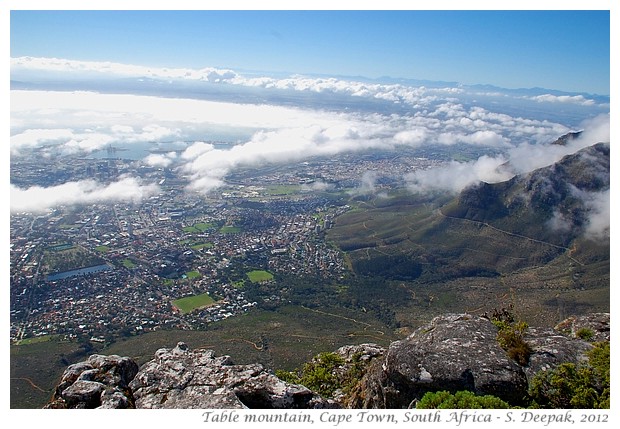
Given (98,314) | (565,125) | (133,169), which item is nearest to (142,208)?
(133,169)

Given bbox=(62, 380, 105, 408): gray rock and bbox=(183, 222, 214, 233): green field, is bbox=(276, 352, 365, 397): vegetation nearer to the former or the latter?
bbox=(62, 380, 105, 408): gray rock

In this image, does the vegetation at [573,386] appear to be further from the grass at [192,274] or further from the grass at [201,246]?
the grass at [201,246]

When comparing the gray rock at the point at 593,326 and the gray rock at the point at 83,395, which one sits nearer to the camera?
the gray rock at the point at 83,395

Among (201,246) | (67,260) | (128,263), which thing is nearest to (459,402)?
(128,263)

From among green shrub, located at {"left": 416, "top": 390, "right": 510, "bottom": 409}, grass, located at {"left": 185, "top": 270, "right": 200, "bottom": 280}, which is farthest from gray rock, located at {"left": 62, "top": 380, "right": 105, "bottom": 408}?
grass, located at {"left": 185, "top": 270, "right": 200, "bottom": 280}

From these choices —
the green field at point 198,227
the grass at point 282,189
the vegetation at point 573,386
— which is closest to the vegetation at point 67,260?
the green field at point 198,227
